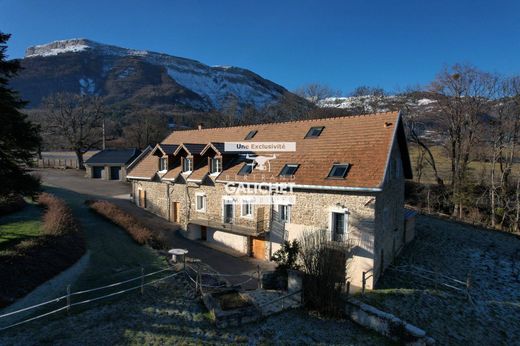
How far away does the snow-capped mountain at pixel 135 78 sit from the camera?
121875 mm

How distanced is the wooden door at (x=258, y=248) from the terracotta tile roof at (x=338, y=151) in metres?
3.86

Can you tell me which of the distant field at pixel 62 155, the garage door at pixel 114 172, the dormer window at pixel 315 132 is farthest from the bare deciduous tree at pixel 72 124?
the dormer window at pixel 315 132

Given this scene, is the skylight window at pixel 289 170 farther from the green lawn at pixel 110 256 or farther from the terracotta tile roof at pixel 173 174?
the terracotta tile roof at pixel 173 174

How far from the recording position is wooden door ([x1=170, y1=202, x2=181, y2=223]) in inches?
938

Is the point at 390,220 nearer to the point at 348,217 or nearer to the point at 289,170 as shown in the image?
the point at 348,217

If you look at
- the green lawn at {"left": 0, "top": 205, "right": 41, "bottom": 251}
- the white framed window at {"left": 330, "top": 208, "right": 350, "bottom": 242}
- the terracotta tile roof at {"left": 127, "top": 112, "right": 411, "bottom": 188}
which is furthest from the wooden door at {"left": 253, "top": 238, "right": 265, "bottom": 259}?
the green lawn at {"left": 0, "top": 205, "right": 41, "bottom": 251}

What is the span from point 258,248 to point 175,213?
858 centimetres

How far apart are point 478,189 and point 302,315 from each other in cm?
3016

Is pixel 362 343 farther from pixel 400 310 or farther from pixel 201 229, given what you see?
pixel 201 229

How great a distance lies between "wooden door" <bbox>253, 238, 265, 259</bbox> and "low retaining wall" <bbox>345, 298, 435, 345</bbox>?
867 centimetres

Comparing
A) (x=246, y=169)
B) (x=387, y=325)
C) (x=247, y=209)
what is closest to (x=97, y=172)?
(x=246, y=169)

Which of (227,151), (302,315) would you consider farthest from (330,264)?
(227,151)

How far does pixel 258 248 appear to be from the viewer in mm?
18844

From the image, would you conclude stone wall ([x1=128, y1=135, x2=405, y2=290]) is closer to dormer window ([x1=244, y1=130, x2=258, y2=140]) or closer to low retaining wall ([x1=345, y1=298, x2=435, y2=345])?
low retaining wall ([x1=345, y1=298, x2=435, y2=345])
